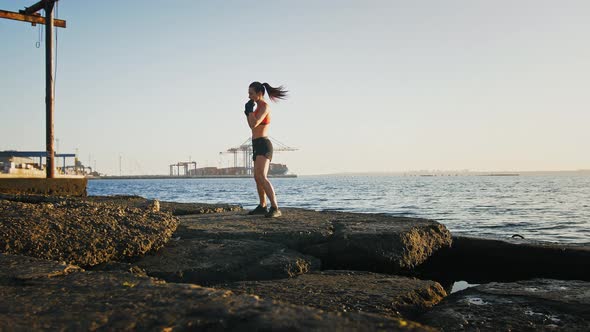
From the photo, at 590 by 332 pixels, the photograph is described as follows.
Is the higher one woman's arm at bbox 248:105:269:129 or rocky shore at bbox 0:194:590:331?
woman's arm at bbox 248:105:269:129

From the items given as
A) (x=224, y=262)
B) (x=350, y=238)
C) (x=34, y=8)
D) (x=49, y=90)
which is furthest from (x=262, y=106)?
(x=34, y=8)

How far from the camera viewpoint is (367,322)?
1309 mm

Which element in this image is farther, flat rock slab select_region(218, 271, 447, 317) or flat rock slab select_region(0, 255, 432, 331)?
flat rock slab select_region(218, 271, 447, 317)

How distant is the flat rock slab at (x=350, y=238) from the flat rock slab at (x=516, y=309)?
2.24 ft

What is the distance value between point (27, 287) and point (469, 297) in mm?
2228

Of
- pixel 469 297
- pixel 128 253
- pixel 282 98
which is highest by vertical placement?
pixel 282 98

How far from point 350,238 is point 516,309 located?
1320 millimetres

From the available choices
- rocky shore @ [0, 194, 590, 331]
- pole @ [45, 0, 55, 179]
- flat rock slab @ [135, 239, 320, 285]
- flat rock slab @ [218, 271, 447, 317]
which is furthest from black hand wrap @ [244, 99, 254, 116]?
pole @ [45, 0, 55, 179]

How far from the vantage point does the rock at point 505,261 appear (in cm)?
361

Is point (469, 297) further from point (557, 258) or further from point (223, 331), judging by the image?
point (223, 331)

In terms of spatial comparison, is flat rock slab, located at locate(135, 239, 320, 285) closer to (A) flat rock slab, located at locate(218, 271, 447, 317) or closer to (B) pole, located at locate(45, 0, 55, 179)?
(A) flat rock slab, located at locate(218, 271, 447, 317)

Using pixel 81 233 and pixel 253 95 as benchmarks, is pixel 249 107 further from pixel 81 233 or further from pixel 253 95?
pixel 81 233

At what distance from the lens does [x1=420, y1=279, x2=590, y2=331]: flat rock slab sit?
7.26 ft

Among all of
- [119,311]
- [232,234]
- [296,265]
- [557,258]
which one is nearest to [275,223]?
[232,234]
